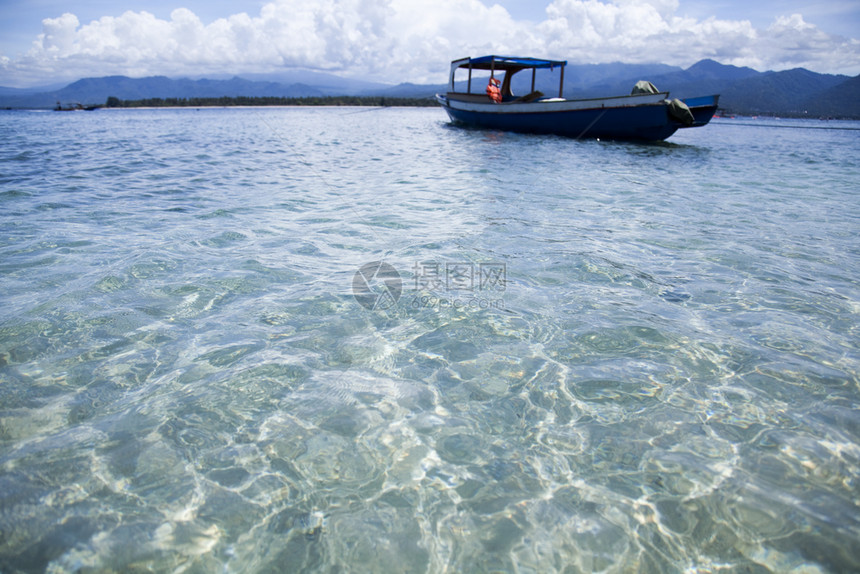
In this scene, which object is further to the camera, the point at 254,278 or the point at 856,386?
the point at 254,278

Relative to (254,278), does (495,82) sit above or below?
above

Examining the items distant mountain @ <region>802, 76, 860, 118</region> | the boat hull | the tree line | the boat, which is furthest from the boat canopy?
distant mountain @ <region>802, 76, 860, 118</region>

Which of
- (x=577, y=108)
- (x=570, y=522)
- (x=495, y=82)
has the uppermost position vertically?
(x=495, y=82)

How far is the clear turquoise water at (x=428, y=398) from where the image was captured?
77.9 inches

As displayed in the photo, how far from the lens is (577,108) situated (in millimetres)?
19438

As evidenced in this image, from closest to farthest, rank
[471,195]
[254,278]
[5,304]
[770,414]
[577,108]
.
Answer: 1. [770,414]
2. [5,304]
3. [254,278]
4. [471,195]
5. [577,108]

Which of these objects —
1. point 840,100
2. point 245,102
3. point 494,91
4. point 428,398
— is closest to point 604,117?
point 494,91

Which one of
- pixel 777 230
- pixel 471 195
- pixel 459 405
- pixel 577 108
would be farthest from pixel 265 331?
pixel 577 108

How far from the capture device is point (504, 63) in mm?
24484

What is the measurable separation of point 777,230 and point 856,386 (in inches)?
187

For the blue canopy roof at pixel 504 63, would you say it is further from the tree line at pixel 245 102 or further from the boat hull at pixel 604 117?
the tree line at pixel 245 102

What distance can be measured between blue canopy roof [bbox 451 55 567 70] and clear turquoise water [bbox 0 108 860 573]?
63.9 feet

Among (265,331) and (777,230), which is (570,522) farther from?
(777,230)

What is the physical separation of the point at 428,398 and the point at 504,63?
2552 centimetres
